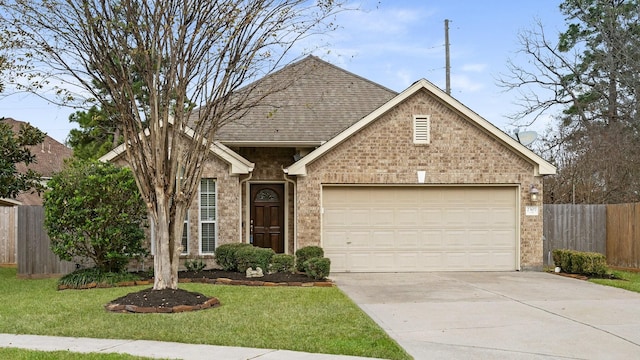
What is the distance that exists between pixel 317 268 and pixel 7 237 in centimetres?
1055

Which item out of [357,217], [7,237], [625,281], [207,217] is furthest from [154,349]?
[7,237]

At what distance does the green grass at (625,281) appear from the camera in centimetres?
1401

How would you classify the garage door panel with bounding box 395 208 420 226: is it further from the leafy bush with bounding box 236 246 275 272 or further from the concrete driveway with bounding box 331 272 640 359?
the leafy bush with bounding box 236 246 275 272

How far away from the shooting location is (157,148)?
11.5 m

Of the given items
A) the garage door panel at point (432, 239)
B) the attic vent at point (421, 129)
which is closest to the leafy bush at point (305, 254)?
the garage door panel at point (432, 239)

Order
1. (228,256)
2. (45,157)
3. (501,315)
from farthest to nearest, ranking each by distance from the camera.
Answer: (45,157) → (228,256) → (501,315)

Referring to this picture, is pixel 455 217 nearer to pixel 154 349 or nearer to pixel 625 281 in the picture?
pixel 625 281

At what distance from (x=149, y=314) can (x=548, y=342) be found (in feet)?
18.8

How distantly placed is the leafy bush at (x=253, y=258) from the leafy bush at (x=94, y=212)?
2.24m

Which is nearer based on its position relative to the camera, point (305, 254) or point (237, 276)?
point (237, 276)

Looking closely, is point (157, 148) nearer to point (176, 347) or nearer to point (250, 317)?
point (250, 317)

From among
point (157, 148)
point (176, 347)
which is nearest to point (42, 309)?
point (157, 148)

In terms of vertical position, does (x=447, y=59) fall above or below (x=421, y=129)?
above

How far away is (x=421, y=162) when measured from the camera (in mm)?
17016
